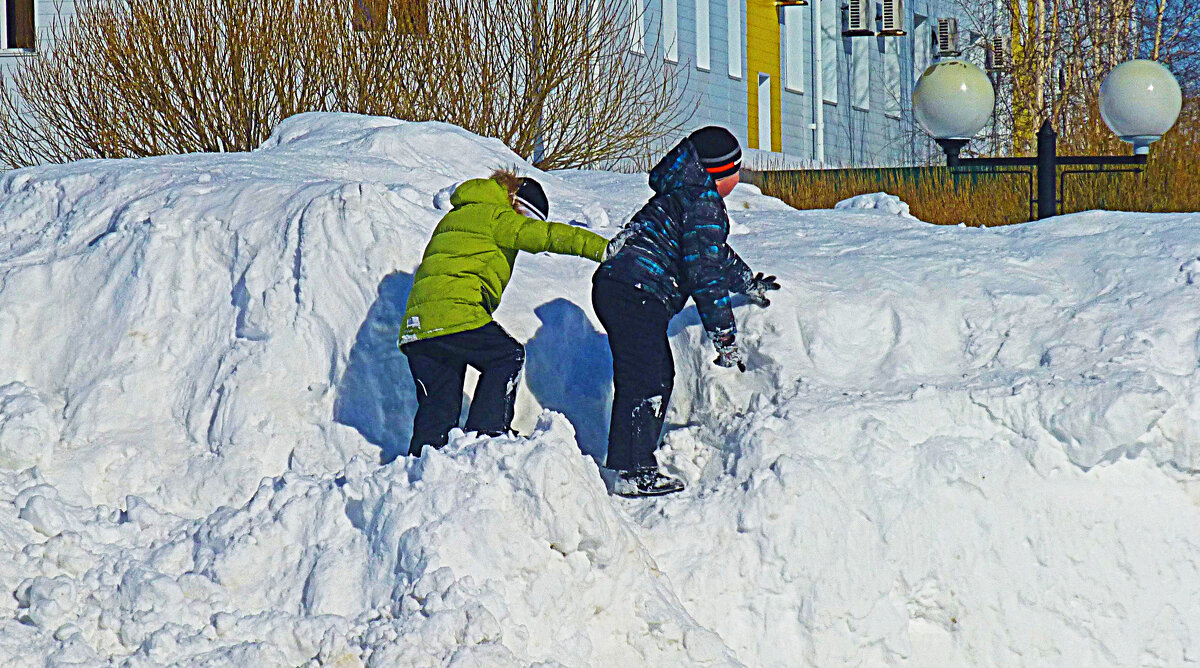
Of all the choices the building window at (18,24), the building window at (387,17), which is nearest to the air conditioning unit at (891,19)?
the building window at (387,17)

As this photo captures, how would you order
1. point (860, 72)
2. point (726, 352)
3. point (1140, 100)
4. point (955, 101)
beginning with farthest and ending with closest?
point (860, 72)
point (1140, 100)
point (955, 101)
point (726, 352)

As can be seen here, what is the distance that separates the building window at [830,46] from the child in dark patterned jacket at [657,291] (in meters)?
23.2

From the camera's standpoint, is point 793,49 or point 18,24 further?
point 793,49

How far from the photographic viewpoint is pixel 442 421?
5.73m

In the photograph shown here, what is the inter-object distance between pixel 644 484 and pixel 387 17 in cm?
1012

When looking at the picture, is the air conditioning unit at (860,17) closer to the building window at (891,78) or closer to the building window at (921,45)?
the building window at (891,78)

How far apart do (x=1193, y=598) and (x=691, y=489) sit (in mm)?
1921

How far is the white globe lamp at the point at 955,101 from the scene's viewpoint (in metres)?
10.9

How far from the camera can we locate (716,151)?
5816 millimetres

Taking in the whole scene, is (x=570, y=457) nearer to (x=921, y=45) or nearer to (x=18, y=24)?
(x=18, y=24)

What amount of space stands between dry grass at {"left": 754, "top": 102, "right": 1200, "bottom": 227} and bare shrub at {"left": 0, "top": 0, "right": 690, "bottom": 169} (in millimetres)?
2377

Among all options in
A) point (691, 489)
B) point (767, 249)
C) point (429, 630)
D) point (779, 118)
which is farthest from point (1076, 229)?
point (779, 118)

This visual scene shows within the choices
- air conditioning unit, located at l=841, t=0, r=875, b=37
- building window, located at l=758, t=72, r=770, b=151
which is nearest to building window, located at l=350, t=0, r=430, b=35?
building window, located at l=758, t=72, r=770, b=151

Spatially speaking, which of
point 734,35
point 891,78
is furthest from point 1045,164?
point 891,78
